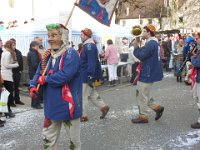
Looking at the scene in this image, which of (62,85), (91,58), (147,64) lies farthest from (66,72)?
(147,64)

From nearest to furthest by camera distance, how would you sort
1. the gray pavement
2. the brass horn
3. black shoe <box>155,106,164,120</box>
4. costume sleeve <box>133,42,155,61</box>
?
1. the gray pavement
2. costume sleeve <box>133,42,155,61</box>
3. the brass horn
4. black shoe <box>155,106,164,120</box>

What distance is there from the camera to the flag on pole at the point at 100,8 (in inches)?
256

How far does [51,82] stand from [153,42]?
3.37m

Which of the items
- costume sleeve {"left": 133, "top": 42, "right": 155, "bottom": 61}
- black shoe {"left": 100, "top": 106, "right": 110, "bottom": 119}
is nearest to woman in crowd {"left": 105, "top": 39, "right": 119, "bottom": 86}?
black shoe {"left": 100, "top": 106, "right": 110, "bottom": 119}

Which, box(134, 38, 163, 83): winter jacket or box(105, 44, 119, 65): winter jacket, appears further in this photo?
box(105, 44, 119, 65): winter jacket

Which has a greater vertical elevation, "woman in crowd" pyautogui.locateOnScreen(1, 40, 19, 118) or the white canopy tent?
the white canopy tent

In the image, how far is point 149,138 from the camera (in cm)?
641

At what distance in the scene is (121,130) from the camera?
7008 mm

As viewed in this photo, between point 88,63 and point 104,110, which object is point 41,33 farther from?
point 88,63

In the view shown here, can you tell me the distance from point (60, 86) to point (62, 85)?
3 centimetres

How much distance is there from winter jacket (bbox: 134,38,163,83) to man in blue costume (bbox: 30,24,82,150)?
2.89m

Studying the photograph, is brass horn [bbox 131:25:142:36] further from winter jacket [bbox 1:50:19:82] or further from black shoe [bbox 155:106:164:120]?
winter jacket [bbox 1:50:19:82]

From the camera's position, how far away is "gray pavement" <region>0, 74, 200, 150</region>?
607cm

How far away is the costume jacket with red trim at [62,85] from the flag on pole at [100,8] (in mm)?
2255
